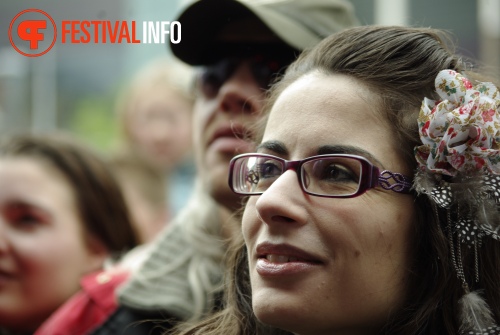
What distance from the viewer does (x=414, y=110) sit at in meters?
2.19

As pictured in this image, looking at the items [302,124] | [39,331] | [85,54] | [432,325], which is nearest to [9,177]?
[39,331]

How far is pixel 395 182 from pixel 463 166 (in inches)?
8.2

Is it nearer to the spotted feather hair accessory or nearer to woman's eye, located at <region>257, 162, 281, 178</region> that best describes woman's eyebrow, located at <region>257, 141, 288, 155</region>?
woman's eye, located at <region>257, 162, 281, 178</region>

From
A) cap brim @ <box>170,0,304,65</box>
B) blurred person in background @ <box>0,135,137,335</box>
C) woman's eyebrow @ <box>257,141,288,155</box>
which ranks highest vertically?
cap brim @ <box>170,0,304,65</box>

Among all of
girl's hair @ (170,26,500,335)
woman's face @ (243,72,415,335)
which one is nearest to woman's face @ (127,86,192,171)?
girl's hair @ (170,26,500,335)

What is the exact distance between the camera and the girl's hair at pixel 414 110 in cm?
212

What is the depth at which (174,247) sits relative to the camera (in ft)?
10.6

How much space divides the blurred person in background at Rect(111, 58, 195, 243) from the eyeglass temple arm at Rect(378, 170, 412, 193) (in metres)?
3.33

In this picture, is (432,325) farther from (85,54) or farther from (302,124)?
(85,54)

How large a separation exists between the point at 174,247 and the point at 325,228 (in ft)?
4.33

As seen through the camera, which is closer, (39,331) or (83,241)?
(39,331)

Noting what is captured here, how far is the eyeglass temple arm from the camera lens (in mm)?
2049

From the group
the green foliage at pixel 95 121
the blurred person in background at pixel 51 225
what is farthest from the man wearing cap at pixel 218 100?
the green foliage at pixel 95 121

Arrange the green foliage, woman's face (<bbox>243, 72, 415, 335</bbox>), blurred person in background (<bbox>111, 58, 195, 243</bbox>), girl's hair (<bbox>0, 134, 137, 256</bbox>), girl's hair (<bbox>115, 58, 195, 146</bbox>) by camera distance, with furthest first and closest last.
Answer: the green foliage < blurred person in background (<bbox>111, 58, 195, 243</bbox>) < girl's hair (<bbox>115, 58, 195, 146</bbox>) < girl's hair (<bbox>0, 134, 137, 256</bbox>) < woman's face (<bbox>243, 72, 415, 335</bbox>)
